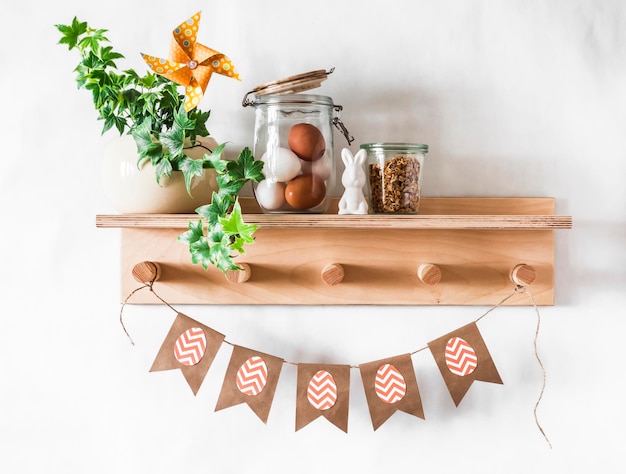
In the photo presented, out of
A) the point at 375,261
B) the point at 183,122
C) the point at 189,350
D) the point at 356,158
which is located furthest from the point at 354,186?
the point at 189,350

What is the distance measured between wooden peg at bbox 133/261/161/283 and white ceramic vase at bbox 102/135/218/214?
91 mm

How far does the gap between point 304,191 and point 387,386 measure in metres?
0.33

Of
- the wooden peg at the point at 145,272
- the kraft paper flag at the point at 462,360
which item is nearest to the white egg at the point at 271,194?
the wooden peg at the point at 145,272

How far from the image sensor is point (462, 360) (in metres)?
0.84

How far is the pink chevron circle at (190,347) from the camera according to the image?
85 cm

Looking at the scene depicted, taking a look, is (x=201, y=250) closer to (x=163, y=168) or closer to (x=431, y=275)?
(x=163, y=168)

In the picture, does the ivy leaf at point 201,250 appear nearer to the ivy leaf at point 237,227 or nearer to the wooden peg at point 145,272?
the ivy leaf at point 237,227

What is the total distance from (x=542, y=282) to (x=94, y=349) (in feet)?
2.47

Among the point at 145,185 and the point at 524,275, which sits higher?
the point at 145,185

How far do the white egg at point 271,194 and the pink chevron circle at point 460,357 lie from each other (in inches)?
13.3

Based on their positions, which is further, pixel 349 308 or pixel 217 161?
pixel 349 308

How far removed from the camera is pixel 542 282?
0.88m

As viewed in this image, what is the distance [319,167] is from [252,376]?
335mm

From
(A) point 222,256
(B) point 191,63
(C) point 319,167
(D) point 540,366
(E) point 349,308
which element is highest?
(B) point 191,63
